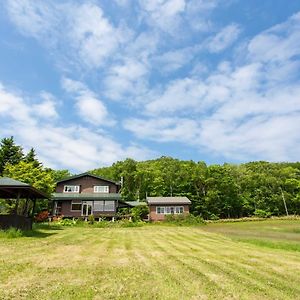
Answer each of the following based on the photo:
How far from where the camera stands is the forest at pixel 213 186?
199 feet

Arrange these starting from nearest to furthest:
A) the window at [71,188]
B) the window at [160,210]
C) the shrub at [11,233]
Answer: the shrub at [11,233] → the window at [71,188] → the window at [160,210]

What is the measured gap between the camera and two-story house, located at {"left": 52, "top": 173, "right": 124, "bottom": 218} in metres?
41.2

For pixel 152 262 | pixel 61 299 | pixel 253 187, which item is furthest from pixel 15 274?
pixel 253 187

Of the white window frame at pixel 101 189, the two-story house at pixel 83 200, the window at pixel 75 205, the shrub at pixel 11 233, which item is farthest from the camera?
the white window frame at pixel 101 189

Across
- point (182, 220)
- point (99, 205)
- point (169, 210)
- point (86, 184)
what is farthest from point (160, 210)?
point (86, 184)

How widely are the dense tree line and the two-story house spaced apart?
81.2 ft

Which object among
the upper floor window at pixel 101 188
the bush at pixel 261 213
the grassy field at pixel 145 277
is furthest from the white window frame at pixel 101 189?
the bush at pixel 261 213

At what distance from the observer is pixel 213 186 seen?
63344 mm

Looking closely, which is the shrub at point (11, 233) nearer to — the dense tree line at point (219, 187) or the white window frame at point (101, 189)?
the white window frame at point (101, 189)

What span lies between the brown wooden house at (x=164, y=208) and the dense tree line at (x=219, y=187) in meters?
13.1

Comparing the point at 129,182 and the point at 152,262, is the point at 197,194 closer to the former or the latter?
the point at 129,182

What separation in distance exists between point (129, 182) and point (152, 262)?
68728 millimetres

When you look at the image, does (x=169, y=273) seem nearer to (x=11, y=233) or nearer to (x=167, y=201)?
(x=11, y=233)

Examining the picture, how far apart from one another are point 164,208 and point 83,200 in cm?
1400
